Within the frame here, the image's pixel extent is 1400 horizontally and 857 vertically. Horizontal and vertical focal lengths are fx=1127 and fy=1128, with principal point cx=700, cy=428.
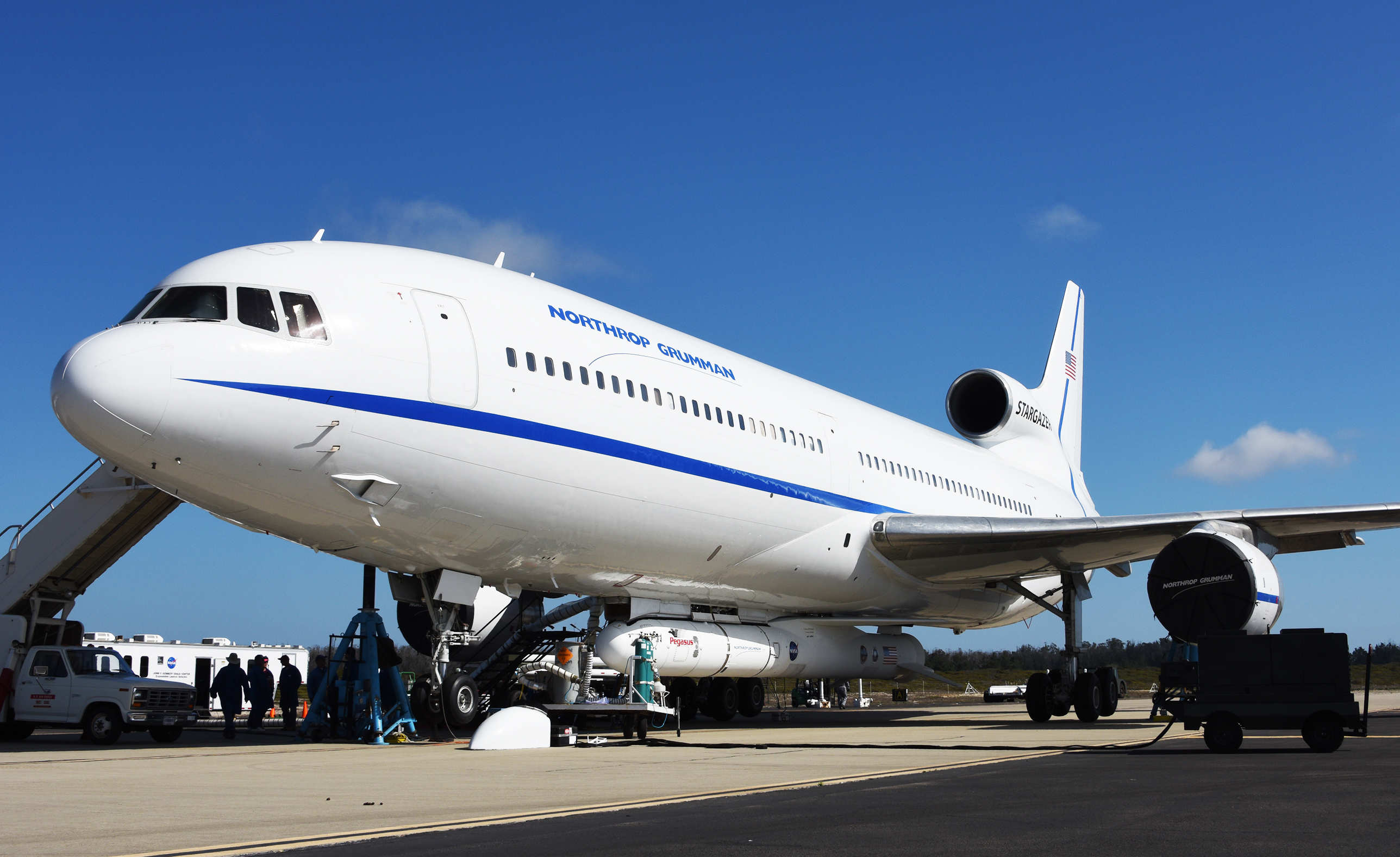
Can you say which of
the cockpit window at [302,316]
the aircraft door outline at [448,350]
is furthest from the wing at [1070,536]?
the cockpit window at [302,316]

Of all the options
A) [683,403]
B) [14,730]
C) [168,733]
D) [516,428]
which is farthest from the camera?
[168,733]

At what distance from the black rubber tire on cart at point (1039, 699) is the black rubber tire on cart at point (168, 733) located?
41.5 ft

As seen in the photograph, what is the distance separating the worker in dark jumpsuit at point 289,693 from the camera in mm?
18641

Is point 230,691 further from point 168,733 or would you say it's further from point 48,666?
point 48,666

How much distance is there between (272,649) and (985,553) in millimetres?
26791

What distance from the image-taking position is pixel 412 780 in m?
8.36

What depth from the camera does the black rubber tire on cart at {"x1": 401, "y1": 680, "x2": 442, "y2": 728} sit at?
492 inches

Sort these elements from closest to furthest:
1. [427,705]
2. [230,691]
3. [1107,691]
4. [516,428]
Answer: [516,428], [427,705], [230,691], [1107,691]

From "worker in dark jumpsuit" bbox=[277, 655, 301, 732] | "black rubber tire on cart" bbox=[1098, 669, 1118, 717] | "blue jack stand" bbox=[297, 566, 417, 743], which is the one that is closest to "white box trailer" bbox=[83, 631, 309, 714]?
"worker in dark jumpsuit" bbox=[277, 655, 301, 732]

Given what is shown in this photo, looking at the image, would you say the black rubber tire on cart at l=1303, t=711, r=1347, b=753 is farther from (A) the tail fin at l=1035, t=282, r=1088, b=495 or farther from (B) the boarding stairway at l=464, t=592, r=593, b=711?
(A) the tail fin at l=1035, t=282, r=1088, b=495

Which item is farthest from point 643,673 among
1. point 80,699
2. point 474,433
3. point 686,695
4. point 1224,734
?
point 80,699

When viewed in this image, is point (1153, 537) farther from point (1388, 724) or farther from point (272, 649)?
point (272, 649)

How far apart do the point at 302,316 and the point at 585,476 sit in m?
3.39

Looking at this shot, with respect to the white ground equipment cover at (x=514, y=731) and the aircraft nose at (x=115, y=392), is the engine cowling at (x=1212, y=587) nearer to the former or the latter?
the white ground equipment cover at (x=514, y=731)
